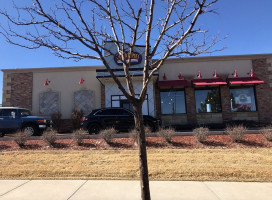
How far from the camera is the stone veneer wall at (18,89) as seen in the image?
19.4 metres

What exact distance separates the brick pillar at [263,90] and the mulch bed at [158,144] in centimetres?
915

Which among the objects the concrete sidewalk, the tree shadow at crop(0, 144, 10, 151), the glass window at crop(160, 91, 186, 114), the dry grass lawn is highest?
the glass window at crop(160, 91, 186, 114)

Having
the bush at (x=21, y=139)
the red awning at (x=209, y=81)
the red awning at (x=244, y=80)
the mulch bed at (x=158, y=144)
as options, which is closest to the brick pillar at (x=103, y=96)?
the red awning at (x=209, y=81)

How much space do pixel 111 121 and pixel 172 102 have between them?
7.41 m

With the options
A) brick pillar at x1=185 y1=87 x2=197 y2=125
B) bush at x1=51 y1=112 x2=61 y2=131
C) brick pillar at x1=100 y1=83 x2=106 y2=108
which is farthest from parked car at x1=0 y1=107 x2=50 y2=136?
brick pillar at x1=185 y1=87 x2=197 y2=125

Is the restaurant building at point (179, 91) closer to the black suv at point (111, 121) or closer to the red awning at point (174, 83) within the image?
the red awning at point (174, 83)

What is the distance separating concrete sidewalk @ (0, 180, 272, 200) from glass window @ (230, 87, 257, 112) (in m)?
14.7

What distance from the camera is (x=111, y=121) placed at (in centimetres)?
1336

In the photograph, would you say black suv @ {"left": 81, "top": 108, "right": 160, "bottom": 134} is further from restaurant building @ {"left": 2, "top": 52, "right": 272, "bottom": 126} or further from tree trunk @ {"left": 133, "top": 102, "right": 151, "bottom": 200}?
tree trunk @ {"left": 133, "top": 102, "right": 151, "bottom": 200}

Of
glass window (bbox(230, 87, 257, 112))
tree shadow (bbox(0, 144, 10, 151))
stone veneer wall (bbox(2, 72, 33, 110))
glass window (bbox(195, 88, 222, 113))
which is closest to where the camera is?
tree shadow (bbox(0, 144, 10, 151))

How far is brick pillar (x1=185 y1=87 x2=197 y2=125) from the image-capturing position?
1861 centimetres

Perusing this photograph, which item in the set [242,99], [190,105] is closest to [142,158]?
[190,105]

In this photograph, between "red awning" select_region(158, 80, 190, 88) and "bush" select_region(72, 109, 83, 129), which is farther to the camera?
"red awning" select_region(158, 80, 190, 88)

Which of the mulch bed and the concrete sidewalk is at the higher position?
the mulch bed
